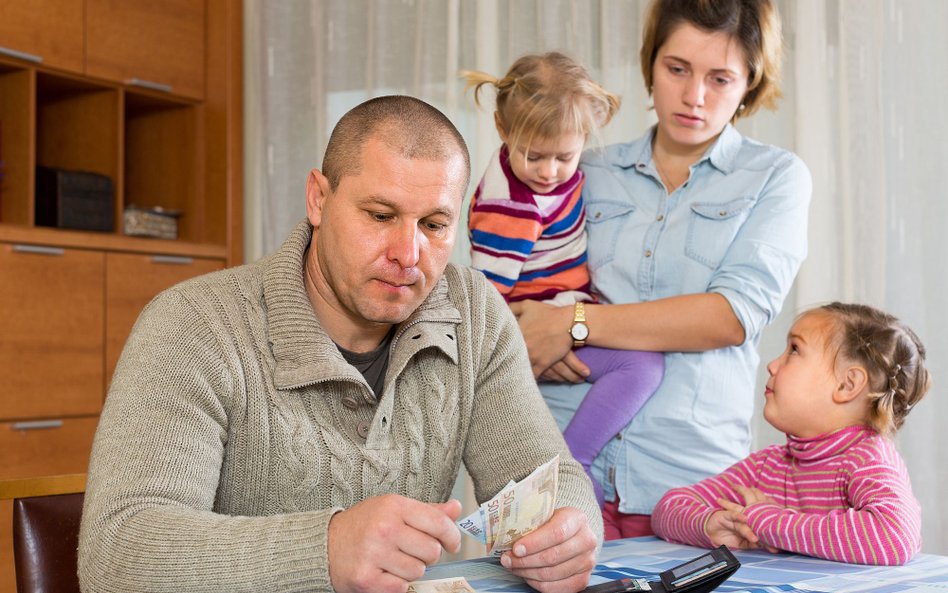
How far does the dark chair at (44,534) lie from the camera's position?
5.03 feet

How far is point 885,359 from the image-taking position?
1.67 m

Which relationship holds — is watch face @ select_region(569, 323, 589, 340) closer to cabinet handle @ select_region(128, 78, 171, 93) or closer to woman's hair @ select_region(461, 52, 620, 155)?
woman's hair @ select_region(461, 52, 620, 155)

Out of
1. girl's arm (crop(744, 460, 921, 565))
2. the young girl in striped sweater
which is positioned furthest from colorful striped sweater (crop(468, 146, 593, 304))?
girl's arm (crop(744, 460, 921, 565))

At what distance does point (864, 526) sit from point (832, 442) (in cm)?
16

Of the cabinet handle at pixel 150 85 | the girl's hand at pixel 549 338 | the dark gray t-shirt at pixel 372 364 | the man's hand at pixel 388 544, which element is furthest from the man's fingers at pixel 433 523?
the cabinet handle at pixel 150 85

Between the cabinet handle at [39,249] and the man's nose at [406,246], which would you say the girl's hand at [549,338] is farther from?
the cabinet handle at [39,249]

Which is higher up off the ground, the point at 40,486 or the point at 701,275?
the point at 701,275

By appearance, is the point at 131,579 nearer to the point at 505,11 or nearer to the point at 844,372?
the point at 844,372

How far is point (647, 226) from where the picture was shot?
2162 millimetres

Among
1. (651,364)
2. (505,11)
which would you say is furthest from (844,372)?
(505,11)

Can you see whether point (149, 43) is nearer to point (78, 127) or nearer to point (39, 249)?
point (78, 127)

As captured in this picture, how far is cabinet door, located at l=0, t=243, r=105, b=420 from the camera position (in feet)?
11.5

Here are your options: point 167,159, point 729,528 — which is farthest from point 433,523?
point 167,159

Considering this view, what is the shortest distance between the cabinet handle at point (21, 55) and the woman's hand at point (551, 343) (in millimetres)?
2316
